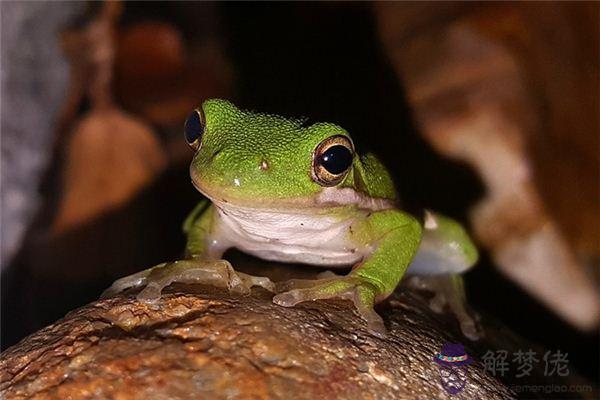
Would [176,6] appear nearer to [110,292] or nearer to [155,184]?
[155,184]

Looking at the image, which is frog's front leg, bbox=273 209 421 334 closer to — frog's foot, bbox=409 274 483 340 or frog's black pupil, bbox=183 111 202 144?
frog's foot, bbox=409 274 483 340

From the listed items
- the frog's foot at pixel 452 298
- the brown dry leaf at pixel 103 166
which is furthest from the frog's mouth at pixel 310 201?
the brown dry leaf at pixel 103 166

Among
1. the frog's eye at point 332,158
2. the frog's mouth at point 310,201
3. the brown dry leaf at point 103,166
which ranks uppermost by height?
the frog's eye at point 332,158

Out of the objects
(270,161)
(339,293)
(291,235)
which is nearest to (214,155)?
(270,161)

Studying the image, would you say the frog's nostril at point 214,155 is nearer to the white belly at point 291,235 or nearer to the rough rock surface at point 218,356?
the white belly at point 291,235

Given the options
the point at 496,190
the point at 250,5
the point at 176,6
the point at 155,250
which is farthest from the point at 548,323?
the point at 176,6

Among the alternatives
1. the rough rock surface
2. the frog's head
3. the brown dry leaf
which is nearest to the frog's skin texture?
the frog's head

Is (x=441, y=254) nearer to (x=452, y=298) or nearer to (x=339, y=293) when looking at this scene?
(x=452, y=298)
